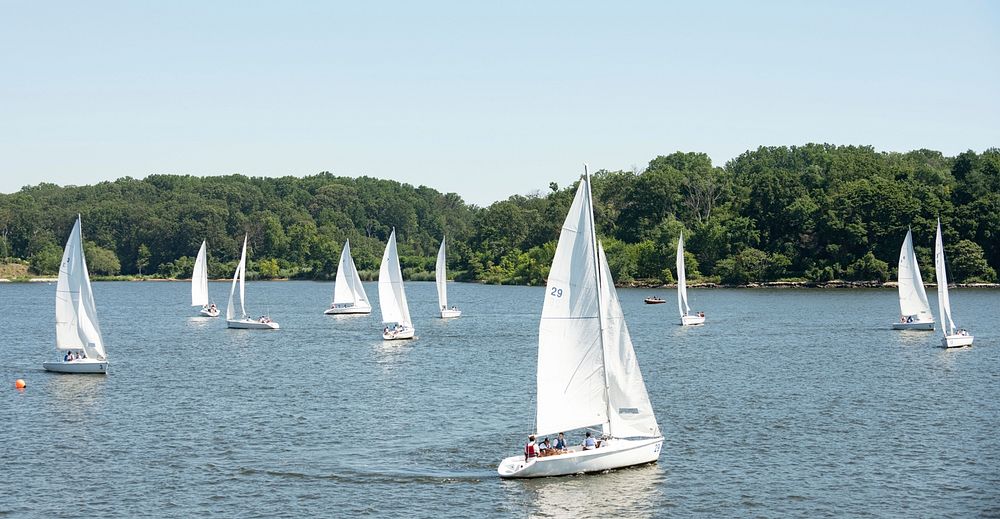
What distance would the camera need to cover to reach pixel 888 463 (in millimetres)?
41781

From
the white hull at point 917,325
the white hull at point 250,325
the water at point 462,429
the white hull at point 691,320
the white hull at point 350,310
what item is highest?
the white hull at point 350,310

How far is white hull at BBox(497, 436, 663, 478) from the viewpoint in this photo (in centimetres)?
3875

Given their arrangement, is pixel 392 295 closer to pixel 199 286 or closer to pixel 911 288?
pixel 199 286

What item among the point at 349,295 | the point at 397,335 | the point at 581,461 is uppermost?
the point at 349,295

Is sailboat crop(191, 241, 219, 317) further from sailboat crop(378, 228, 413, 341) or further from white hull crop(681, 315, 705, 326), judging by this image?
white hull crop(681, 315, 705, 326)

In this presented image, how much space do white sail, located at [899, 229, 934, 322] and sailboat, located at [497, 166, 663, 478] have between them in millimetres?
58201

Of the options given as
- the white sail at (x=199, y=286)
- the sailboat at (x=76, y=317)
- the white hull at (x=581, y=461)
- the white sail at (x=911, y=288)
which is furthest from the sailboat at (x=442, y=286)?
the white hull at (x=581, y=461)

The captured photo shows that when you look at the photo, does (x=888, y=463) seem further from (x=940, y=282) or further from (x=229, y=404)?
(x=940, y=282)

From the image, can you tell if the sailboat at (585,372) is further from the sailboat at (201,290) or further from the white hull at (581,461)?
the sailboat at (201,290)

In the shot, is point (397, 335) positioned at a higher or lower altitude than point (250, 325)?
lower

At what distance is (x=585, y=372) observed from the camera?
39.5 m

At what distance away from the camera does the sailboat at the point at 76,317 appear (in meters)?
64.8

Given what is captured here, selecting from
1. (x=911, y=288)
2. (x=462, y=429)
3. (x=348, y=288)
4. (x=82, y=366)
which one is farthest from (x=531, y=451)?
(x=348, y=288)

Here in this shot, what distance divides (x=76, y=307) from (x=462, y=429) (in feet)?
93.6
